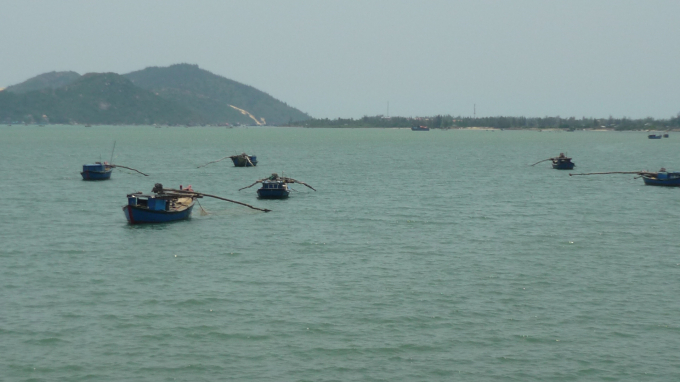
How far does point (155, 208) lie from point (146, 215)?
3.10 ft

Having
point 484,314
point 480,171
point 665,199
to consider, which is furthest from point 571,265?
point 480,171

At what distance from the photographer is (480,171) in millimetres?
128875

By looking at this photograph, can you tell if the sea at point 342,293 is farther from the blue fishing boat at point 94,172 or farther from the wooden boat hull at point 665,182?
the blue fishing boat at point 94,172

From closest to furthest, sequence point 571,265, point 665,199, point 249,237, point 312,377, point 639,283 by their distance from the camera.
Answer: point 312,377, point 639,283, point 571,265, point 249,237, point 665,199

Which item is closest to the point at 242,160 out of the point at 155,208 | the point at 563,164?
the point at 563,164

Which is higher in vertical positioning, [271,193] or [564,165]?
[564,165]

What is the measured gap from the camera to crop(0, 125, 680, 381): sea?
93.0 ft

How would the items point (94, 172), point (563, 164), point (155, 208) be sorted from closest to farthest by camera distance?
point (155, 208) < point (94, 172) < point (563, 164)

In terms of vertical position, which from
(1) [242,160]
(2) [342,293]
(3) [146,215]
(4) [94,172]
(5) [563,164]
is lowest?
(2) [342,293]

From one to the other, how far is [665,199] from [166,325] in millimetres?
66572

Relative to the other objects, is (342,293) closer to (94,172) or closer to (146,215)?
(146,215)

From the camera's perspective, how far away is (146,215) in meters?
59.3

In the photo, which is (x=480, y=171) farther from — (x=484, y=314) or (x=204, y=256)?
(x=484, y=314)

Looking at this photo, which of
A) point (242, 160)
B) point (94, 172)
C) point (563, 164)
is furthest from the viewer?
point (242, 160)
